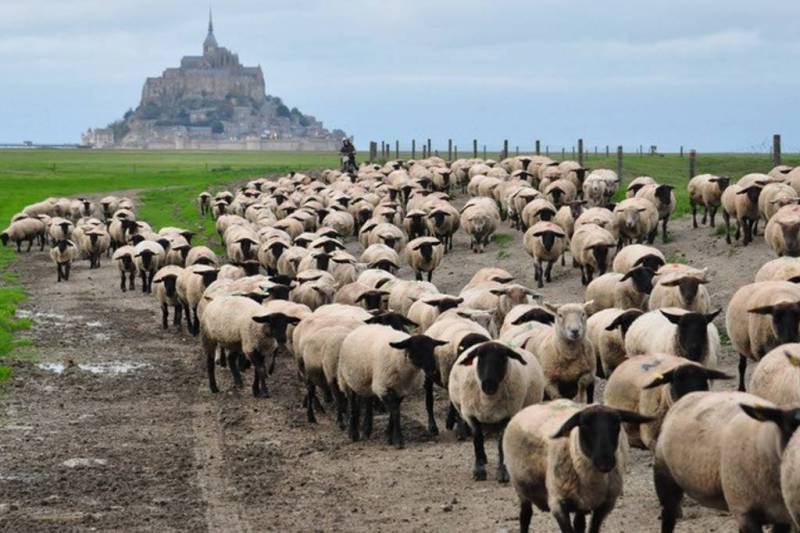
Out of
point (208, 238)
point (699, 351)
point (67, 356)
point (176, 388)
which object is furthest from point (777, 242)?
point (208, 238)

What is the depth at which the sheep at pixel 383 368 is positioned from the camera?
13.9 meters

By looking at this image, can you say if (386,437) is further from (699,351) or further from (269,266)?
(269,266)

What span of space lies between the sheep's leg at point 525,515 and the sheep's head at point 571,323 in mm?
3468

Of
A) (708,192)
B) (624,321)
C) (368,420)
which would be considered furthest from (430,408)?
(708,192)

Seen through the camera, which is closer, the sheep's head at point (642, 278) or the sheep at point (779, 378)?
the sheep at point (779, 378)

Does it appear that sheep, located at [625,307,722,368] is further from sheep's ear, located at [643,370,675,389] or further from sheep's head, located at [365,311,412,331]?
sheep's head, located at [365,311,412,331]

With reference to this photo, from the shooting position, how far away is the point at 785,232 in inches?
826

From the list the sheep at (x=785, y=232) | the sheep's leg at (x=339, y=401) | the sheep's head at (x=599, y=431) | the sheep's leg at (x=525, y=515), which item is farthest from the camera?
the sheep at (x=785, y=232)

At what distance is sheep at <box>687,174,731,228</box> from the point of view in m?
28.5

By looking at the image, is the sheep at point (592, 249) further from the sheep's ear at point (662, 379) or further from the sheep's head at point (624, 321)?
the sheep's ear at point (662, 379)

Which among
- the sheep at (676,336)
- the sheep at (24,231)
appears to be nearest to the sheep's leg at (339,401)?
the sheep at (676,336)

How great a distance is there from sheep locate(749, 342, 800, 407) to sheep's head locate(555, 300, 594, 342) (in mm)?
2521

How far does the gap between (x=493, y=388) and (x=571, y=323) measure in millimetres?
1844

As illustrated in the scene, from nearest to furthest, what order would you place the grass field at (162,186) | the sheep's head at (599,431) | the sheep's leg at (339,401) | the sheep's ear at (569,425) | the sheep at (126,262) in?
1. the sheep's head at (599,431)
2. the sheep's ear at (569,425)
3. the sheep's leg at (339,401)
4. the sheep at (126,262)
5. the grass field at (162,186)
